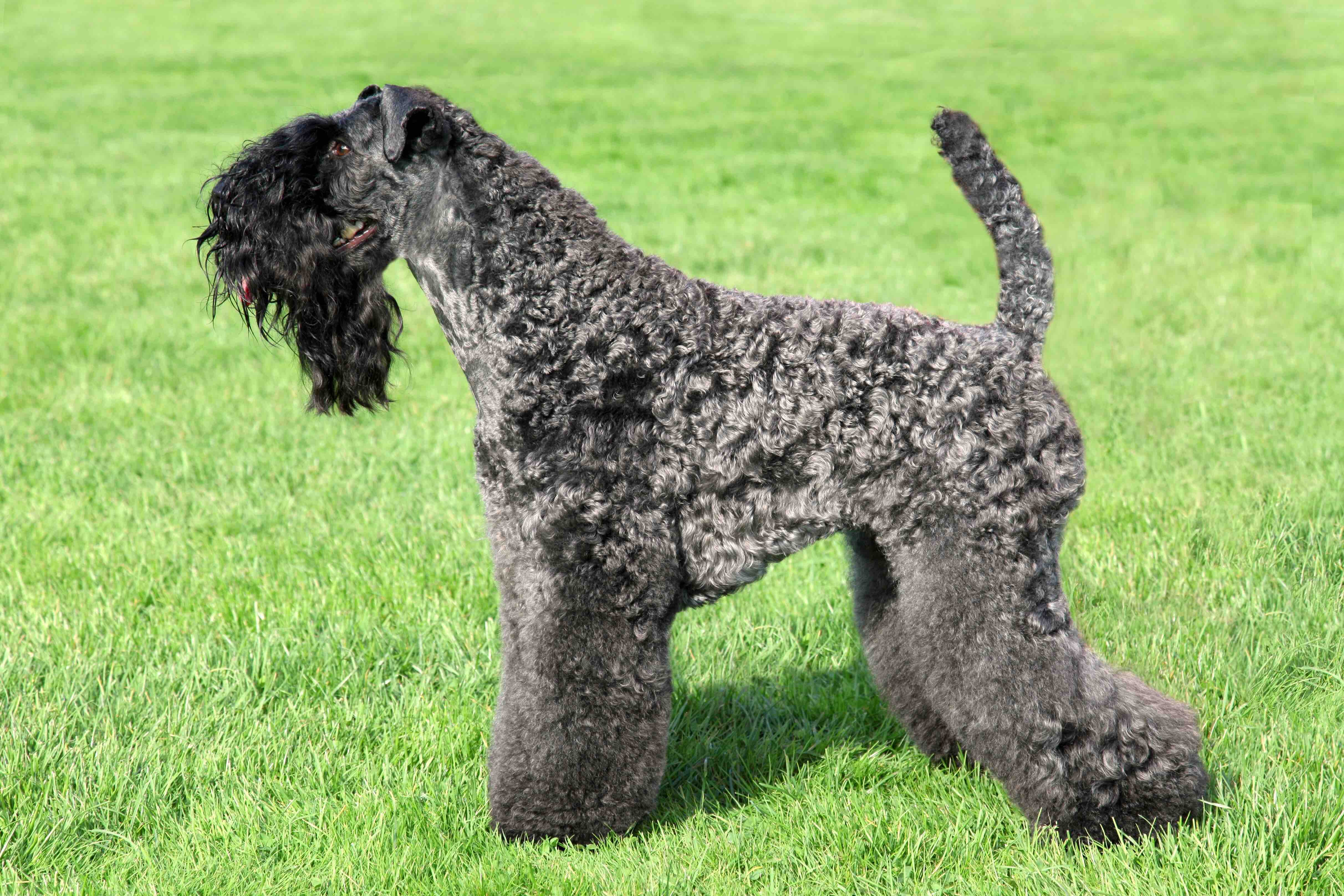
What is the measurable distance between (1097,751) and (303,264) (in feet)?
9.58

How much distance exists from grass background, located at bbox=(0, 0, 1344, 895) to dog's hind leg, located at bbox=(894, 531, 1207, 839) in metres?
0.15

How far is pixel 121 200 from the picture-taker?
13922 mm

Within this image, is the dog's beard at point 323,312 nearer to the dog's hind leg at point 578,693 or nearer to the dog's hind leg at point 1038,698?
the dog's hind leg at point 578,693

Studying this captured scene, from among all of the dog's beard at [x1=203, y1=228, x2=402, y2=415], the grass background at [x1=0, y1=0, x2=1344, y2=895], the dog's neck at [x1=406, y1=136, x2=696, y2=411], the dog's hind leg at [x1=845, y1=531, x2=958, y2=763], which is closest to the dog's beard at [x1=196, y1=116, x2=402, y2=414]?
the dog's beard at [x1=203, y1=228, x2=402, y2=415]

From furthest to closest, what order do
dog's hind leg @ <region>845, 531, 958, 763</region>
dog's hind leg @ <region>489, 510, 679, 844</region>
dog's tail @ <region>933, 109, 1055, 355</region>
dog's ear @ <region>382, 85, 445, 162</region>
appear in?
1. dog's hind leg @ <region>845, 531, 958, 763</region>
2. dog's tail @ <region>933, 109, 1055, 355</region>
3. dog's hind leg @ <region>489, 510, 679, 844</region>
4. dog's ear @ <region>382, 85, 445, 162</region>

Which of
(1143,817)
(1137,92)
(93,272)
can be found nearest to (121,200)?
(93,272)

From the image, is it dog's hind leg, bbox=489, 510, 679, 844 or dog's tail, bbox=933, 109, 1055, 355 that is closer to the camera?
dog's hind leg, bbox=489, 510, 679, 844

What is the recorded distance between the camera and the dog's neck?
11.5ft

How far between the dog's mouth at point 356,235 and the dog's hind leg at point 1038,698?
1952 mm

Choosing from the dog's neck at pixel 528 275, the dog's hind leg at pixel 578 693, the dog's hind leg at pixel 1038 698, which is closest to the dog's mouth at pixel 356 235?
the dog's neck at pixel 528 275

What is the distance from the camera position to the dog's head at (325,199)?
136 inches

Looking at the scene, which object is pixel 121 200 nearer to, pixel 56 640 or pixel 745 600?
pixel 56 640

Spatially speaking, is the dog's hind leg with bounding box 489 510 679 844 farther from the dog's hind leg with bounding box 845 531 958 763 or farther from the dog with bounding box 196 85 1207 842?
the dog's hind leg with bounding box 845 531 958 763

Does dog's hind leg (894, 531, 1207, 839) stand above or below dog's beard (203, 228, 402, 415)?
below
